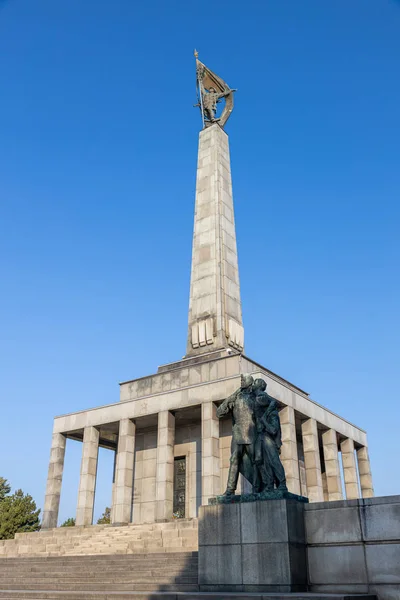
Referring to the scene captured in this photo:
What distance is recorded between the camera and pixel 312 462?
23.5 m

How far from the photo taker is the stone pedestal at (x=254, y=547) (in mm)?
9352

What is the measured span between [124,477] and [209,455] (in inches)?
180

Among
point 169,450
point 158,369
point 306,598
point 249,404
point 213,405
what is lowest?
point 306,598

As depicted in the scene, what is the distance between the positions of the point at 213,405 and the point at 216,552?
1253 centimetres

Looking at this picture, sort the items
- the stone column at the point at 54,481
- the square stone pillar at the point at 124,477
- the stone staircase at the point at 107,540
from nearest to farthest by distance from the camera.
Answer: the stone staircase at the point at 107,540 < the square stone pillar at the point at 124,477 < the stone column at the point at 54,481

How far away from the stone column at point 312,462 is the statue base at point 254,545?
13135 mm

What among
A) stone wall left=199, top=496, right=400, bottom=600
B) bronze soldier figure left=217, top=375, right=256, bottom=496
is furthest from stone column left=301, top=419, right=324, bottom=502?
stone wall left=199, top=496, right=400, bottom=600

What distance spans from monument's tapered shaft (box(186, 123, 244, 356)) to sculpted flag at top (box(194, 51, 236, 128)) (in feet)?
5.25

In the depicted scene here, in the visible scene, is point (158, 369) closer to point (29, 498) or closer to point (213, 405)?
point (213, 405)

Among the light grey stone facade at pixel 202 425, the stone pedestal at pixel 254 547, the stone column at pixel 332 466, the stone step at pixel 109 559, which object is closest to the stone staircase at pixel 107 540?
the light grey stone facade at pixel 202 425

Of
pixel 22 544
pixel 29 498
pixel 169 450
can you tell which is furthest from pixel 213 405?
pixel 29 498

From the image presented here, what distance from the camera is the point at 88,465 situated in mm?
25203

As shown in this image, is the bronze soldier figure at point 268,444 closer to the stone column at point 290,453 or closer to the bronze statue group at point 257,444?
the bronze statue group at point 257,444

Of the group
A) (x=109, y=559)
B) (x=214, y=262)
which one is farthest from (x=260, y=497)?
(x=214, y=262)
